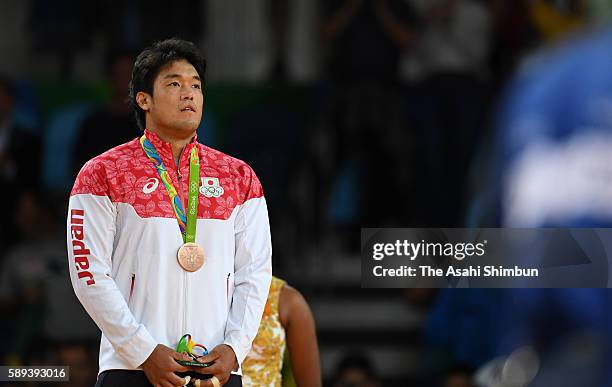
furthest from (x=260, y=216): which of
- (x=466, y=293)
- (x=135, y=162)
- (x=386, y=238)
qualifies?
(x=466, y=293)

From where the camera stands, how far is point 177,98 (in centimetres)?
349

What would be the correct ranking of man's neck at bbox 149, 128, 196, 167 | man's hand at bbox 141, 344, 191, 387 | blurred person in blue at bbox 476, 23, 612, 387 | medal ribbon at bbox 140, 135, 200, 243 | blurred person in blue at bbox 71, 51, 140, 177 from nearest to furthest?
1. man's hand at bbox 141, 344, 191, 387
2. medal ribbon at bbox 140, 135, 200, 243
3. man's neck at bbox 149, 128, 196, 167
4. blurred person in blue at bbox 476, 23, 612, 387
5. blurred person in blue at bbox 71, 51, 140, 177

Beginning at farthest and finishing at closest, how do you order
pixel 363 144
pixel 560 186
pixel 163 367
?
pixel 363 144 < pixel 560 186 < pixel 163 367

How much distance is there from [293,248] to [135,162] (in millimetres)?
3362

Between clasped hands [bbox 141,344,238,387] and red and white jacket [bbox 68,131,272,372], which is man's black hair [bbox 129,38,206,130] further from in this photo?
clasped hands [bbox 141,344,238,387]

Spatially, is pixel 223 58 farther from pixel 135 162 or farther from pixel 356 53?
pixel 135 162

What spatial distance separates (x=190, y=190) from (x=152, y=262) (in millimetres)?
226

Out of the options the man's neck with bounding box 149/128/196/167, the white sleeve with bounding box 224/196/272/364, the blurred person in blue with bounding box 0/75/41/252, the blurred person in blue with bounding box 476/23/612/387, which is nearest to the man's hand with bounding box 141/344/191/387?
the white sleeve with bounding box 224/196/272/364

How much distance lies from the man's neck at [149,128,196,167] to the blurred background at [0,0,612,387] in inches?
107

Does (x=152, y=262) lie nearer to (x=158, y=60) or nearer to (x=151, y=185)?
(x=151, y=185)

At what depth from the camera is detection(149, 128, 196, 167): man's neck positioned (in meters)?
3.54

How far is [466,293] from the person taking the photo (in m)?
6.38

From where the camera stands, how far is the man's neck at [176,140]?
3.54m

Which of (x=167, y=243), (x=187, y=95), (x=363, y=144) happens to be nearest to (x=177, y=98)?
(x=187, y=95)
